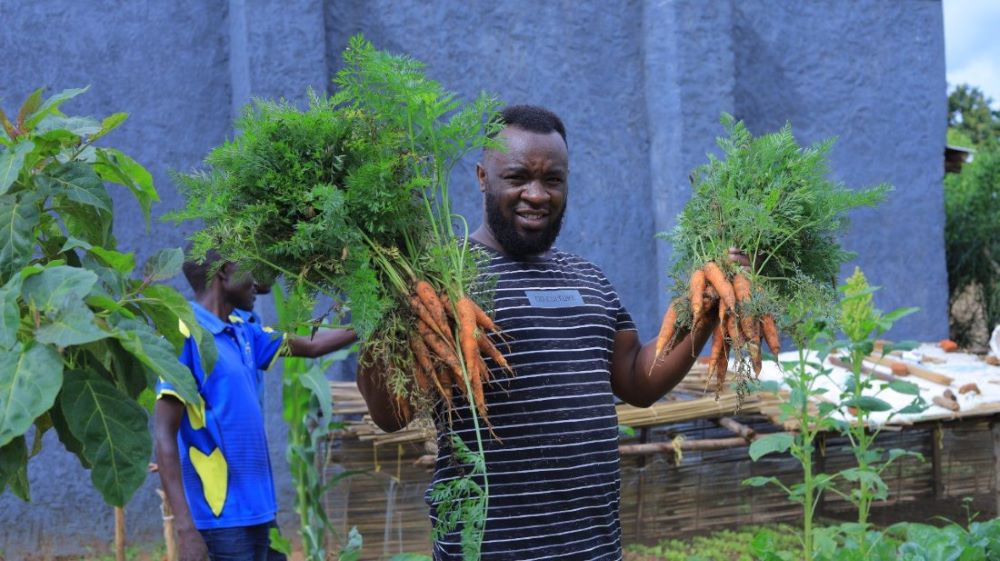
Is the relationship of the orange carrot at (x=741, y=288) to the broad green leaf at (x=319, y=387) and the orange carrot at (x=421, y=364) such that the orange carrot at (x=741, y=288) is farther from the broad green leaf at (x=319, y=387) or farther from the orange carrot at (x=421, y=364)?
the broad green leaf at (x=319, y=387)

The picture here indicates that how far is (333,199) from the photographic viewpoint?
6.84 ft

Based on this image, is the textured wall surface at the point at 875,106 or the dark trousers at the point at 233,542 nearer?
the dark trousers at the point at 233,542

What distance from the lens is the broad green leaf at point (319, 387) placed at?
4648 millimetres

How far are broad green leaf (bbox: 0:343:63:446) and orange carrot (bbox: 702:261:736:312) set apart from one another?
1.38 metres

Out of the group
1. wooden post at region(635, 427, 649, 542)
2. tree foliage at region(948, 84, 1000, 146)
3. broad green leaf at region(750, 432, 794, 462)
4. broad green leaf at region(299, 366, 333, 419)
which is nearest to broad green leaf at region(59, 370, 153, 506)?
broad green leaf at region(750, 432, 794, 462)

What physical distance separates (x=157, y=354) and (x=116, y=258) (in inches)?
13.1

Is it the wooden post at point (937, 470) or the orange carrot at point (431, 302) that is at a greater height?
the orange carrot at point (431, 302)

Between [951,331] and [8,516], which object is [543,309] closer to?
[8,516]

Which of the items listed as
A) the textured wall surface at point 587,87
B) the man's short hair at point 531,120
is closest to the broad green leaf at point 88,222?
the man's short hair at point 531,120

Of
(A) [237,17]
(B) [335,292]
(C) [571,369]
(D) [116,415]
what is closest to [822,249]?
(C) [571,369]

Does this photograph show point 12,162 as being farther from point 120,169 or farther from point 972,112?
point 972,112

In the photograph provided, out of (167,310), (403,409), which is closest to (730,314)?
(403,409)

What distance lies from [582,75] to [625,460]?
2.59 m

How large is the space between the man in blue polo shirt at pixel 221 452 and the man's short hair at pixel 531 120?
1492mm
